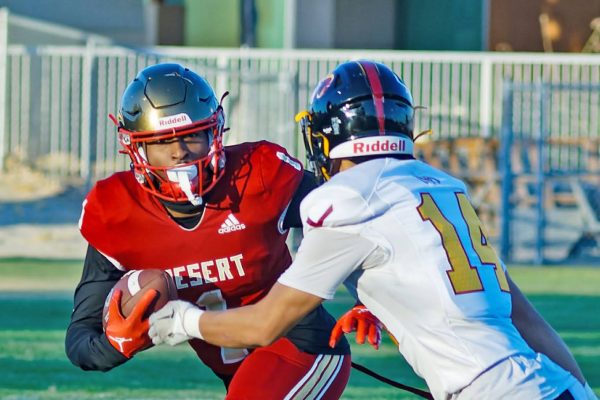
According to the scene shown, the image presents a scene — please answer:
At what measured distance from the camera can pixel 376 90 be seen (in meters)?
4.06

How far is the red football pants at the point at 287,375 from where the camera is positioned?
A: 4.42 m

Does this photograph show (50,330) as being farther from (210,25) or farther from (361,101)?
(210,25)

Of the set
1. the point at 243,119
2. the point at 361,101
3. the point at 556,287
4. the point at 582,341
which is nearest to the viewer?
the point at 361,101

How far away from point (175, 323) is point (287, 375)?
0.65 metres

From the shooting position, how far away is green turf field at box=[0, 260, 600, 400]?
6.99 meters

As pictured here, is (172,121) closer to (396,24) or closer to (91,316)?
(91,316)

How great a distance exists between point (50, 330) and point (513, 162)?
297 inches

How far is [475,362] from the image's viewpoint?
367cm

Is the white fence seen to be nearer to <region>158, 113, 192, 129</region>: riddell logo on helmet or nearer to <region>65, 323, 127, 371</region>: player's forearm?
<region>158, 113, 192, 129</region>: riddell logo on helmet

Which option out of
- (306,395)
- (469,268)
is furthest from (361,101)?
(306,395)

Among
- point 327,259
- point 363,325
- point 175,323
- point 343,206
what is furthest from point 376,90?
point 175,323

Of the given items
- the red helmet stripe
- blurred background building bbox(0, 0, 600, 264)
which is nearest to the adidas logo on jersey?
the red helmet stripe

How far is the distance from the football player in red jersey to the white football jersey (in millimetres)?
846

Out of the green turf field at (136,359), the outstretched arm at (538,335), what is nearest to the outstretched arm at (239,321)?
the outstretched arm at (538,335)
